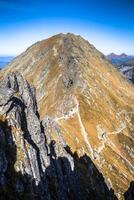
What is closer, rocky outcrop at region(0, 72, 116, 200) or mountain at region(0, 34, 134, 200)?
rocky outcrop at region(0, 72, 116, 200)

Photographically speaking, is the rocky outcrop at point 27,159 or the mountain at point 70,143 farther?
the mountain at point 70,143

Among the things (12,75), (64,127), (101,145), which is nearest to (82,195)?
(12,75)

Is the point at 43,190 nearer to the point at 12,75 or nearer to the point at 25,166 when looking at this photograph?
the point at 25,166

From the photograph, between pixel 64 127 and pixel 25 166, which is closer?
pixel 25 166

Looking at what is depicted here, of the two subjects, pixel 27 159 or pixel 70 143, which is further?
pixel 70 143

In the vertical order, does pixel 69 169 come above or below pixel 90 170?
above

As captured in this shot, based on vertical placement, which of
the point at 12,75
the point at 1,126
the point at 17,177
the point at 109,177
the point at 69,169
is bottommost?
the point at 109,177

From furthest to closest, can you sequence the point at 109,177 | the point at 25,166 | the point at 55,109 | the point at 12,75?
1. the point at 55,109
2. the point at 109,177
3. the point at 12,75
4. the point at 25,166

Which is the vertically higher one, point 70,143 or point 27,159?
point 27,159
